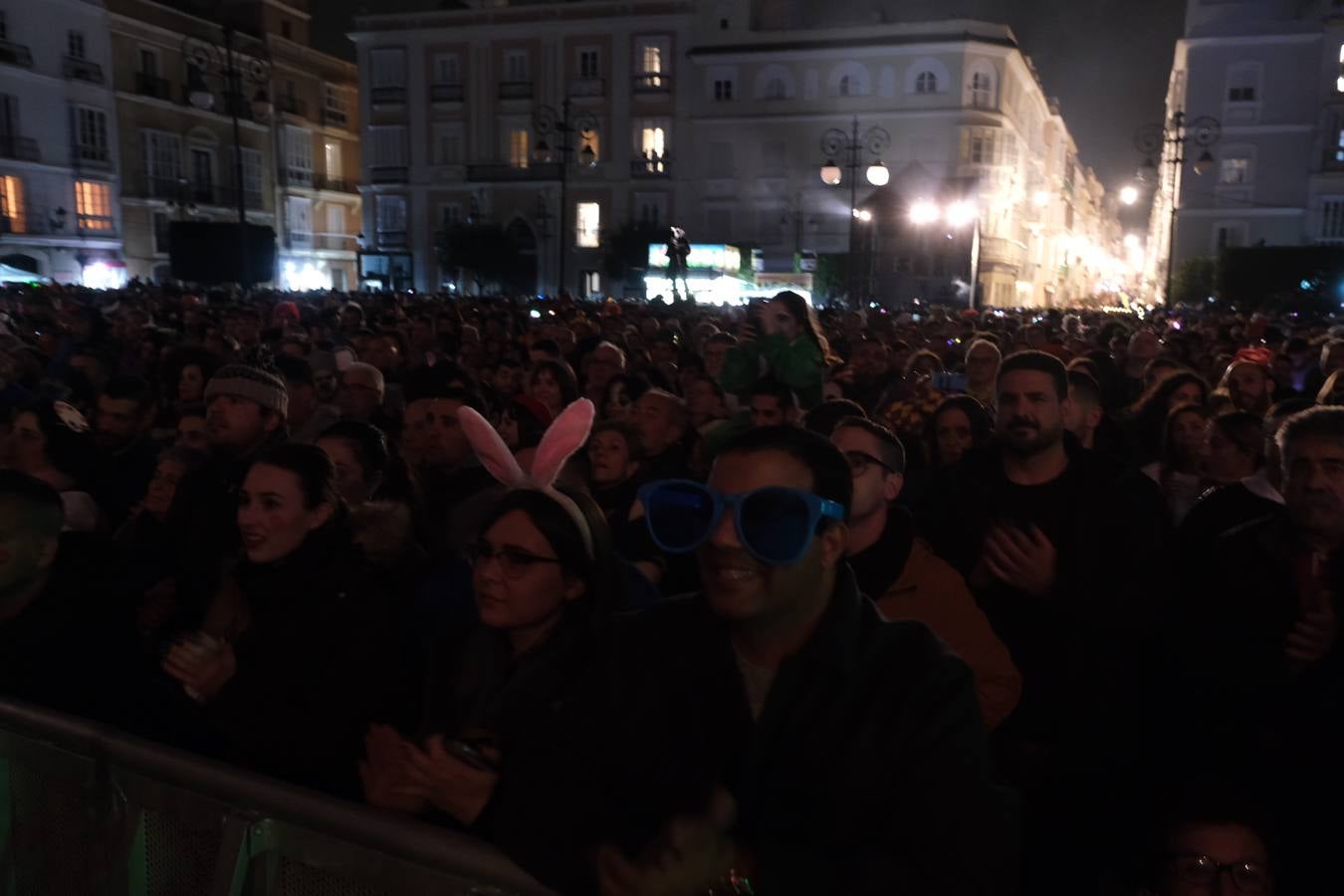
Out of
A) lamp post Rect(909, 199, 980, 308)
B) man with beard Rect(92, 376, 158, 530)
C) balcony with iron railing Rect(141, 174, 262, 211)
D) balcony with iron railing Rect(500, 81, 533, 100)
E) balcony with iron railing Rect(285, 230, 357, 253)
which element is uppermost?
balcony with iron railing Rect(500, 81, 533, 100)

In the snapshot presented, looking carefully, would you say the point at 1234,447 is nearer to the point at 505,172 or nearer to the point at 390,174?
the point at 505,172

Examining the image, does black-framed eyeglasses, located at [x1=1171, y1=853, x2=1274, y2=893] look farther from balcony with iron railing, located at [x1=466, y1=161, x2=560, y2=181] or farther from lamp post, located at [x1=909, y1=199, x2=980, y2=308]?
balcony with iron railing, located at [x1=466, y1=161, x2=560, y2=181]

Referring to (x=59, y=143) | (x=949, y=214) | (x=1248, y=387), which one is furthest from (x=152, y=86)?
(x=1248, y=387)

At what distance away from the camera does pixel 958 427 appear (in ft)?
17.5

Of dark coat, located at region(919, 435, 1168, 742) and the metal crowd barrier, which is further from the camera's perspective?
dark coat, located at region(919, 435, 1168, 742)

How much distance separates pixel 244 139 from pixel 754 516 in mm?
54782

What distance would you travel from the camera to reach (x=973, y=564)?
374 cm

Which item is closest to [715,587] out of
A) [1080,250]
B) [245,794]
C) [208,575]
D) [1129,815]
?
[245,794]

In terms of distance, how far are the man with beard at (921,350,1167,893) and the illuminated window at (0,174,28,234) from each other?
143ft

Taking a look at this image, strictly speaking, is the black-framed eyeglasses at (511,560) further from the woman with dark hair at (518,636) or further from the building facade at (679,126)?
the building facade at (679,126)

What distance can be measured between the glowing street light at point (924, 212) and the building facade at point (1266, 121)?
828cm

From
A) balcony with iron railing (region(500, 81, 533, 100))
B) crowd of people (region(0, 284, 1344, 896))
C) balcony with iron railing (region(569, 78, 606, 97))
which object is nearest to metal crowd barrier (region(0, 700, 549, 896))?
crowd of people (region(0, 284, 1344, 896))

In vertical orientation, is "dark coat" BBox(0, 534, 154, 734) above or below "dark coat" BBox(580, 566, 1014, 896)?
below

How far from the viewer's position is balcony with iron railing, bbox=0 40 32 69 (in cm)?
3934
